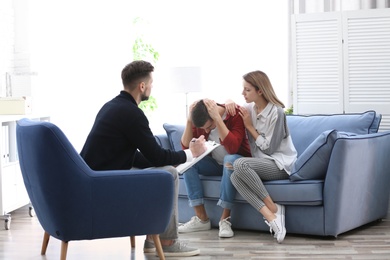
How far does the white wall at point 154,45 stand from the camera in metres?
6.77

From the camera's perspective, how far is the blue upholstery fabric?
11.5ft

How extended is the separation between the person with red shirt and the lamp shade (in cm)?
90

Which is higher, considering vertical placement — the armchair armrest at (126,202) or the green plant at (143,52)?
the green plant at (143,52)

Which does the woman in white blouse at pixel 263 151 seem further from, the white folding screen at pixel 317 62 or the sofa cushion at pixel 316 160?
the white folding screen at pixel 317 62

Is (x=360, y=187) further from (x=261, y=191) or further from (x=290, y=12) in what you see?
(x=290, y=12)

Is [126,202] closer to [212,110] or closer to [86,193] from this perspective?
[86,193]

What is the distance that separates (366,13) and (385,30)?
192mm

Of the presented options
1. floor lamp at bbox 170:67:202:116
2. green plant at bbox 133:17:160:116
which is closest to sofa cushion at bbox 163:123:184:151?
floor lamp at bbox 170:67:202:116

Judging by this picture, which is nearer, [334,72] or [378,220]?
[378,220]

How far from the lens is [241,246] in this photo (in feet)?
14.1

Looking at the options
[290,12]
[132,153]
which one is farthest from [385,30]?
[132,153]

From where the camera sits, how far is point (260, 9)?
6.75 metres

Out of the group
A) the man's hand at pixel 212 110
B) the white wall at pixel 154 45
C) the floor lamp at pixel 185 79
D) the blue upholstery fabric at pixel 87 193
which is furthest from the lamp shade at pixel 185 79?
the blue upholstery fabric at pixel 87 193

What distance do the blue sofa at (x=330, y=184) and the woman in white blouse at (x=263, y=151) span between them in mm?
83
